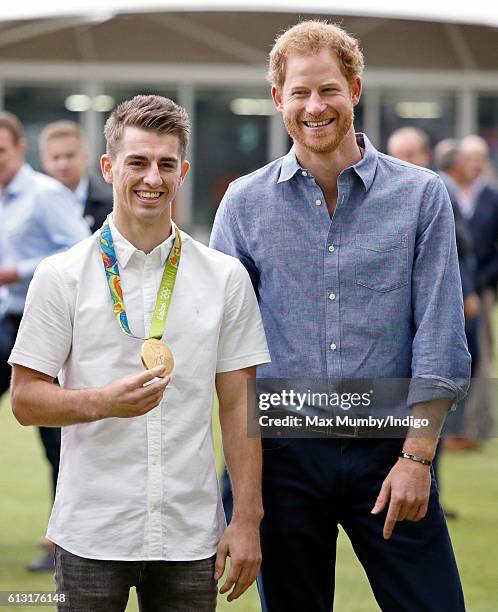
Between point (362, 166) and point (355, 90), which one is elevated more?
point (355, 90)

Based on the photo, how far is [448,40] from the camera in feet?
86.3

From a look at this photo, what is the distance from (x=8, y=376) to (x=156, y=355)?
3484 mm

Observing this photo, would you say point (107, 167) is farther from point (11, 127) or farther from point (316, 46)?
point (11, 127)

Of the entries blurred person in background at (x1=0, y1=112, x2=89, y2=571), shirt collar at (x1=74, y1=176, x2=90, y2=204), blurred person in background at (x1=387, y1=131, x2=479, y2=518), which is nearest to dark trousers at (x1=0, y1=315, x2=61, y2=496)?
blurred person in background at (x1=0, y1=112, x2=89, y2=571)

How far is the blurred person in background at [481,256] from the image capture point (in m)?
9.05

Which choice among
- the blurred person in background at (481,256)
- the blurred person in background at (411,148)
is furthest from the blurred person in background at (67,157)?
the blurred person in background at (481,256)

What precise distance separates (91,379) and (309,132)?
95 centimetres

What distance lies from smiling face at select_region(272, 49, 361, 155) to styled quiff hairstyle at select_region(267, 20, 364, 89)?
0.06 feet

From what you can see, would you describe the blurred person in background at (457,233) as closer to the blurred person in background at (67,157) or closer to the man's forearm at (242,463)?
the blurred person in background at (67,157)

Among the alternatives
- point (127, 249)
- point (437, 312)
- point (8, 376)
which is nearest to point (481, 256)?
point (8, 376)

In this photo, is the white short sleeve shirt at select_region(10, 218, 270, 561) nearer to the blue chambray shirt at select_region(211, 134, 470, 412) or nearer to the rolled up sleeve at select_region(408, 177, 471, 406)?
the blue chambray shirt at select_region(211, 134, 470, 412)

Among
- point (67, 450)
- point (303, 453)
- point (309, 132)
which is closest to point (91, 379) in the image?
point (67, 450)

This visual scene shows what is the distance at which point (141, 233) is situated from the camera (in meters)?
3.18

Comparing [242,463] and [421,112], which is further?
[421,112]
